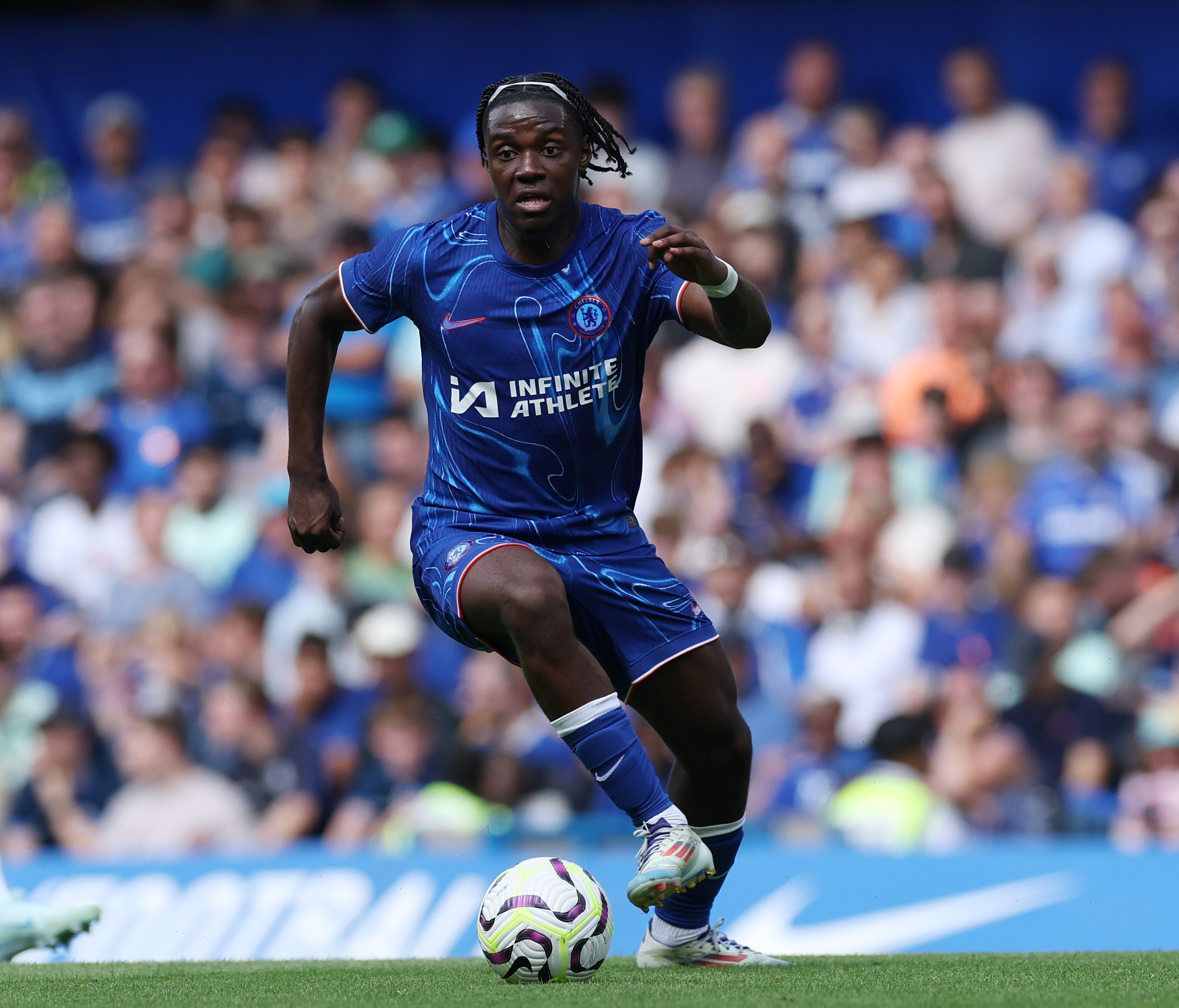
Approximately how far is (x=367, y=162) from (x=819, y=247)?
3.83 meters

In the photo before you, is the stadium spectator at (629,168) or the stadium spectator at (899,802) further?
the stadium spectator at (629,168)

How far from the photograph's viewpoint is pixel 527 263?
5477 mm

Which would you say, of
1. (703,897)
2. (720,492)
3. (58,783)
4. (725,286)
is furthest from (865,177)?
(725,286)

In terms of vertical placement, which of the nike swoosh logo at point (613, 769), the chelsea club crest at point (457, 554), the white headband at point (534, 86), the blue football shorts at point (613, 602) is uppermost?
the white headband at point (534, 86)

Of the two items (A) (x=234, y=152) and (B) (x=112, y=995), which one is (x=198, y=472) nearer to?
(A) (x=234, y=152)

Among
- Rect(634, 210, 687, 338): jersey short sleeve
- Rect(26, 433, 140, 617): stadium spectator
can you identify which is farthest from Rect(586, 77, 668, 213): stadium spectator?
Rect(634, 210, 687, 338): jersey short sleeve

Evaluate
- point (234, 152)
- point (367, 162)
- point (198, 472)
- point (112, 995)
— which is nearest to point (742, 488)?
point (198, 472)

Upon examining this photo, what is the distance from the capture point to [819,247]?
12094mm

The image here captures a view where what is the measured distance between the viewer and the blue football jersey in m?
5.43

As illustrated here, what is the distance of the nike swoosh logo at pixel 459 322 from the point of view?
543cm

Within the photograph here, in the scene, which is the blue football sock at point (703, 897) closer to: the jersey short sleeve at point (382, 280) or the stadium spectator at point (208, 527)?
the jersey short sleeve at point (382, 280)

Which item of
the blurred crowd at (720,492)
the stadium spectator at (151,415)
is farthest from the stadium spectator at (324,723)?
the stadium spectator at (151,415)

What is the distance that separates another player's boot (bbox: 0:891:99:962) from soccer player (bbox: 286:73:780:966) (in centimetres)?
164

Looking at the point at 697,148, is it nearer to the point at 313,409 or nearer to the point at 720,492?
the point at 720,492
